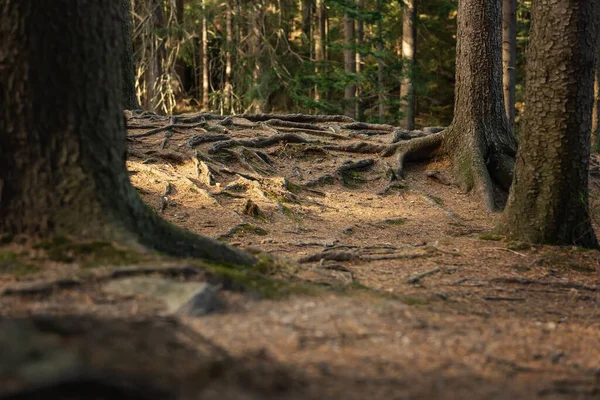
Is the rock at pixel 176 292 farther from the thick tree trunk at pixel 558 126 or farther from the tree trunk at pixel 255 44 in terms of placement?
the tree trunk at pixel 255 44

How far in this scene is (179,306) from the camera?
12.2 feet

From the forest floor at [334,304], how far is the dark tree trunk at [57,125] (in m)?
0.29

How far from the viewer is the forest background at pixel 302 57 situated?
20.3m

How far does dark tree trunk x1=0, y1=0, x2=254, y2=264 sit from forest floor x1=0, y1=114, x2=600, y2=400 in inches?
11.5

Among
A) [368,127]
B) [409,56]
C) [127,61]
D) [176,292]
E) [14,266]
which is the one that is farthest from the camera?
[409,56]

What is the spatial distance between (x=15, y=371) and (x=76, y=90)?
7.88 ft

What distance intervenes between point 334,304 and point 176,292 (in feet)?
3.65

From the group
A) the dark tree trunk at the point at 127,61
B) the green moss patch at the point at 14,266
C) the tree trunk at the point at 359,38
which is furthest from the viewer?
the tree trunk at the point at 359,38

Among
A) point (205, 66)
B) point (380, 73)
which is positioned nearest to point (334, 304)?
A: point (380, 73)

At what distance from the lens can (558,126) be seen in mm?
7117

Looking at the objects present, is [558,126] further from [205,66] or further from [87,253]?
[205,66]

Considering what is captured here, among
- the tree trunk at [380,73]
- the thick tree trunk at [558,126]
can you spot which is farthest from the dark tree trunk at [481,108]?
the tree trunk at [380,73]

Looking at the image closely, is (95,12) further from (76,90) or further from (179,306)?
(179,306)

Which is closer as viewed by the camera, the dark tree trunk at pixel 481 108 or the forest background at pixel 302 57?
the dark tree trunk at pixel 481 108
